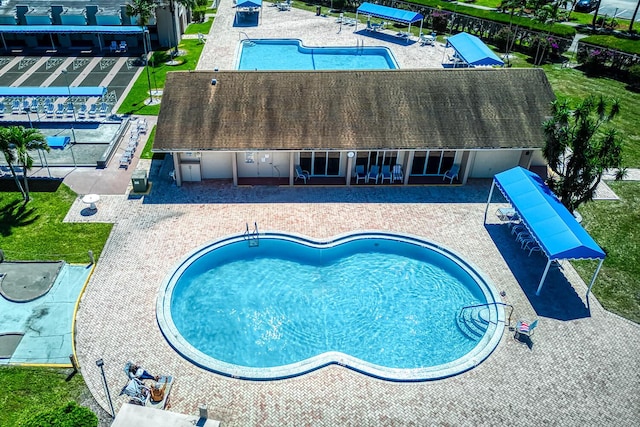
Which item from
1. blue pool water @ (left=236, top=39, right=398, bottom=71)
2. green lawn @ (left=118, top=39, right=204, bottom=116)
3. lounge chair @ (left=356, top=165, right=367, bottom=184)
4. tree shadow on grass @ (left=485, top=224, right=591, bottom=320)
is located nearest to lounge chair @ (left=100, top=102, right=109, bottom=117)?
green lawn @ (left=118, top=39, right=204, bottom=116)

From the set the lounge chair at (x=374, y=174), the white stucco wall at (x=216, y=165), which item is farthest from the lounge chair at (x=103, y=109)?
the lounge chair at (x=374, y=174)

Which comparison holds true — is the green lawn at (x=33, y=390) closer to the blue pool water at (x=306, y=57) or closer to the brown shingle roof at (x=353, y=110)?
the brown shingle roof at (x=353, y=110)

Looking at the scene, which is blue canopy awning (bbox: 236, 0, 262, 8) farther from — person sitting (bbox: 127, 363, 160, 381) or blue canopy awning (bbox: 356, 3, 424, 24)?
person sitting (bbox: 127, 363, 160, 381)

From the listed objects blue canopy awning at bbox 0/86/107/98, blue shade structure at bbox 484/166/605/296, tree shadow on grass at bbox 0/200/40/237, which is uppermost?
blue shade structure at bbox 484/166/605/296

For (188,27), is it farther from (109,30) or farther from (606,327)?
(606,327)

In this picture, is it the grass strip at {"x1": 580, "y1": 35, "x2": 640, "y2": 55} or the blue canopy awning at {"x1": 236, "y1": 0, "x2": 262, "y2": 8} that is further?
the blue canopy awning at {"x1": 236, "y1": 0, "x2": 262, "y2": 8}

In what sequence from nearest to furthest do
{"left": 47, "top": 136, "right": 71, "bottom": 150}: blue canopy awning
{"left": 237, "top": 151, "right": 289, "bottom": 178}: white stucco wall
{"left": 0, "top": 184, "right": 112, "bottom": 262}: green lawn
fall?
{"left": 0, "top": 184, "right": 112, "bottom": 262}: green lawn
{"left": 237, "top": 151, "right": 289, "bottom": 178}: white stucco wall
{"left": 47, "top": 136, "right": 71, "bottom": 150}: blue canopy awning

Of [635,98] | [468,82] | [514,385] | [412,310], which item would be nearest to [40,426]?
[412,310]
